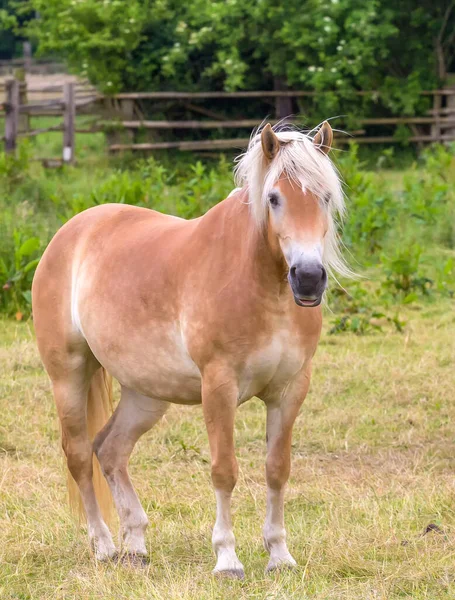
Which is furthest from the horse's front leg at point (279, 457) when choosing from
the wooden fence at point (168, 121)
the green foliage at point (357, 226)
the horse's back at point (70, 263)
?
the wooden fence at point (168, 121)

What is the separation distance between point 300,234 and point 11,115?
11.8 m

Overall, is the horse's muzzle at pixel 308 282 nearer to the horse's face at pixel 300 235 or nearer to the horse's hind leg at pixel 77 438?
the horse's face at pixel 300 235

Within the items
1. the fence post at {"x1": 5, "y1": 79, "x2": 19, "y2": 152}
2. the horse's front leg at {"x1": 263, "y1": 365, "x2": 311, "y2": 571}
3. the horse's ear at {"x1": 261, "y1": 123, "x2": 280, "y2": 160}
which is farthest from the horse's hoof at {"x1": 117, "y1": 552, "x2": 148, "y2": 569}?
the fence post at {"x1": 5, "y1": 79, "x2": 19, "y2": 152}

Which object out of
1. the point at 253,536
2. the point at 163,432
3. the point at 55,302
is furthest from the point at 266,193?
the point at 163,432

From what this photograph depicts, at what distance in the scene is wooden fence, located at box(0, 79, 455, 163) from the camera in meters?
16.4

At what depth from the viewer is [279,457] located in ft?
11.8

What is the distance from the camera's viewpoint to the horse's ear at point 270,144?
131 inches

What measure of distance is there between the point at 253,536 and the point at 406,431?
1.79 metres

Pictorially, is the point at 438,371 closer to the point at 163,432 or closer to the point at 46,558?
the point at 163,432

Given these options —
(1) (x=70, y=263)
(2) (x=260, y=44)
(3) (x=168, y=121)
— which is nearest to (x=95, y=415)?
(1) (x=70, y=263)

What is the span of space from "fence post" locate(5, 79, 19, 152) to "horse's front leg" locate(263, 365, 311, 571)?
36.9 ft

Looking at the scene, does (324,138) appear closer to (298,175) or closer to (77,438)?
(298,175)

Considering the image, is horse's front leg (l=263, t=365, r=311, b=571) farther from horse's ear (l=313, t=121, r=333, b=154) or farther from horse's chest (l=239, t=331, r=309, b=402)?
horse's ear (l=313, t=121, r=333, b=154)

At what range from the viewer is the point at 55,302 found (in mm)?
4160
